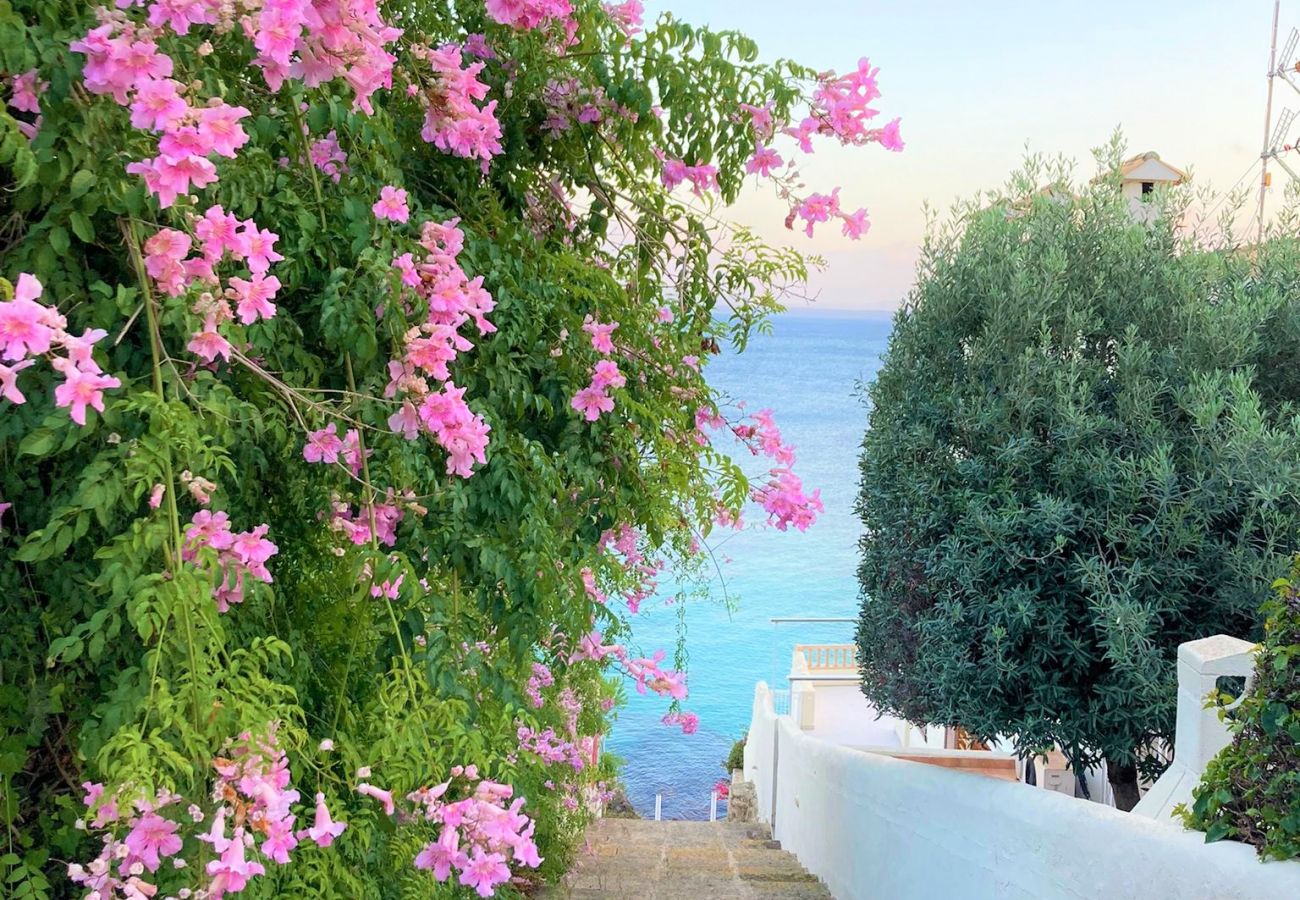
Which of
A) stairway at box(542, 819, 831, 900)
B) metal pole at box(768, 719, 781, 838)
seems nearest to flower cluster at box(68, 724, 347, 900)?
stairway at box(542, 819, 831, 900)

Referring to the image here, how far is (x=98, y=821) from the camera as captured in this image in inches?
53.8

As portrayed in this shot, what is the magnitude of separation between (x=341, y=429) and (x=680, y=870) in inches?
181

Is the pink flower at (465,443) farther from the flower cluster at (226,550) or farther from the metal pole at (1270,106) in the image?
the metal pole at (1270,106)

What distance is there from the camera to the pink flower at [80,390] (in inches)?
48.9

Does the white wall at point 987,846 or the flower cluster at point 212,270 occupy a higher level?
the flower cluster at point 212,270

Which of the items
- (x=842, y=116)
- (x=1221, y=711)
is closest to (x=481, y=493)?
(x=842, y=116)

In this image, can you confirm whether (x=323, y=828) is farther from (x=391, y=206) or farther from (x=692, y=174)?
(x=692, y=174)

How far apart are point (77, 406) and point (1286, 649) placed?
246cm

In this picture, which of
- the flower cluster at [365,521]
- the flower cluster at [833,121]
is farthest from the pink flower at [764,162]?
the flower cluster at [365,521]

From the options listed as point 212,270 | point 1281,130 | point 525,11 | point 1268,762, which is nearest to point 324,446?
point 212,270

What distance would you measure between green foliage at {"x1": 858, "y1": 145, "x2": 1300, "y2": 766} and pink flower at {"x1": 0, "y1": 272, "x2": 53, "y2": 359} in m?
3.51

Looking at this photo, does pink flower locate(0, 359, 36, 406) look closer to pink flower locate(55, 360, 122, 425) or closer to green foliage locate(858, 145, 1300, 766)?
pink flower locate(55, 360, 122, 425)

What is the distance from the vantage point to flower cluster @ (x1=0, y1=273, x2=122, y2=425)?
1179mm

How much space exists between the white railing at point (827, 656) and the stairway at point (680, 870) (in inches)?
278
